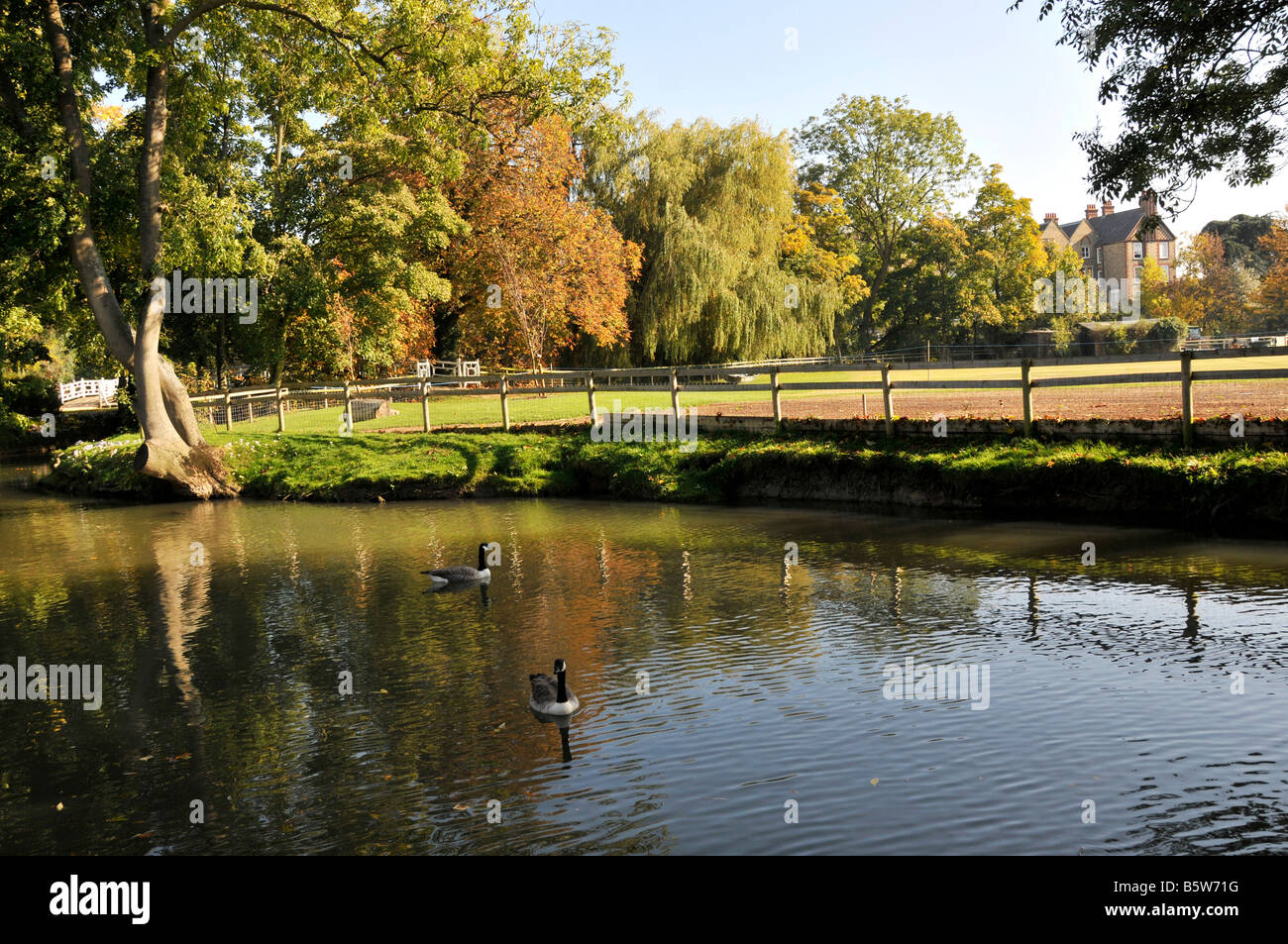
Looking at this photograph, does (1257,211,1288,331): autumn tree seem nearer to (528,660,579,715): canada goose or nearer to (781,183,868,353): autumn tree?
(781,183,868,353): autumn tree

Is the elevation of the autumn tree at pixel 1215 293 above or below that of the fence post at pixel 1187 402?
above

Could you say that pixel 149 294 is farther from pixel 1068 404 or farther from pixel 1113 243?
pixel 1113 243

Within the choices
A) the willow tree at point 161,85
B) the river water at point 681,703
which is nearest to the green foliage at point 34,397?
the willow tree at point 161,85

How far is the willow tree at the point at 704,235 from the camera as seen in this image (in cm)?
4031

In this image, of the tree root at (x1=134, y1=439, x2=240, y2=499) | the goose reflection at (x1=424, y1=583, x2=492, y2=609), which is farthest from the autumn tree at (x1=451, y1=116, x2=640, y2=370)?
the goose reflection at (x1=424, y1=583, x2=492, y2=609)

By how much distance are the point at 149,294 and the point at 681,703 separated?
19583 millimetres

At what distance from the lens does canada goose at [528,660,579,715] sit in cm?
773

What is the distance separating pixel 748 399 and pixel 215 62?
18674 mm

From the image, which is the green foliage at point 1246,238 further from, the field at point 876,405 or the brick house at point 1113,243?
the field at point 876,405

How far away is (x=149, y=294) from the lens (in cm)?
2305

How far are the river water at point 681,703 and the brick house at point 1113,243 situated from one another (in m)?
80.4

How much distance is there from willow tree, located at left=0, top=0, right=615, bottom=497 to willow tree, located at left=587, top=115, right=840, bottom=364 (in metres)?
14.8
